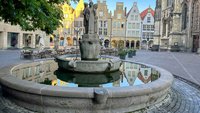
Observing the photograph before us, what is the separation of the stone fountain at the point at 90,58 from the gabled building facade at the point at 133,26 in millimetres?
58243

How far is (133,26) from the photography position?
68.2 meters

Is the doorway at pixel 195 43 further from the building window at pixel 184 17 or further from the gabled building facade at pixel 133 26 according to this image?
the gabled building facade at pixel 133 26

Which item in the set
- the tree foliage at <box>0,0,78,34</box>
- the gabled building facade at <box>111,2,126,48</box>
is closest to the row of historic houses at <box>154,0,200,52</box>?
the gabled building facade at <box>111,2,126,48</box>

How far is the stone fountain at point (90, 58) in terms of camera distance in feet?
30.2

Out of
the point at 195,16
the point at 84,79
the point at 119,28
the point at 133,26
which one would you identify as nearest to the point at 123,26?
the point at 119,28

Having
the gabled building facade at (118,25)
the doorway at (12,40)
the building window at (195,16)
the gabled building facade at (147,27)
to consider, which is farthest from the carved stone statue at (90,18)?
the gabled building facade at (147,27)

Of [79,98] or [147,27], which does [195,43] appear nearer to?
[147,27]

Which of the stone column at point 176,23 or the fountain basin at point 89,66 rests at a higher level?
the stone column at point 176,23

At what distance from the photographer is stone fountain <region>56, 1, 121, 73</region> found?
363 inches

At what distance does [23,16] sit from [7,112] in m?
3.85

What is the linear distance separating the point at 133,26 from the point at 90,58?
59.6m

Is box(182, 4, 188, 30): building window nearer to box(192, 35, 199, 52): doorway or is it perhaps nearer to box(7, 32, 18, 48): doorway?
box(192, 35, 199, 52): doorway

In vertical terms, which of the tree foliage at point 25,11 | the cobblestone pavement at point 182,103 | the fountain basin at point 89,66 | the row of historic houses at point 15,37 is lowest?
the cobblestone pavement at point 182,103

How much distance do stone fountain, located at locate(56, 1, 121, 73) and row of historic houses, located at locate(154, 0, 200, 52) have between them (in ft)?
111
